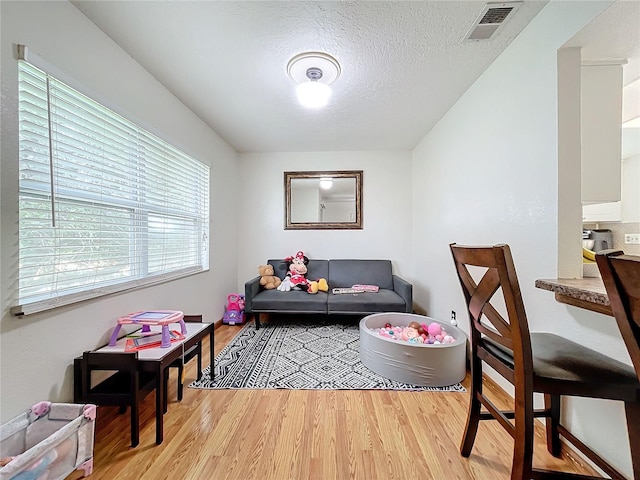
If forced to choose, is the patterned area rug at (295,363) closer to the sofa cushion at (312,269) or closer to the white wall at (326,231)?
the sofa cushion at (312,269)

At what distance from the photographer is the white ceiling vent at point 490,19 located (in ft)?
4.33

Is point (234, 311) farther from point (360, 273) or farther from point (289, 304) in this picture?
point (360, 273)

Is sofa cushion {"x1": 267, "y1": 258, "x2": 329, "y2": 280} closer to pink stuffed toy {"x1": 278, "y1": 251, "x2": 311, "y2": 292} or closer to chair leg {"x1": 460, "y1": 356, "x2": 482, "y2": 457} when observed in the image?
pink stuffed toy {"x1": 278, "y1": 251, "x2": 311, "y2": 292}

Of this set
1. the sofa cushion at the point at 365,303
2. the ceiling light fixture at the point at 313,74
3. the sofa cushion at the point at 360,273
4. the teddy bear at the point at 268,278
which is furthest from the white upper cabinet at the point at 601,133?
the teddy bear at the point at 268,278

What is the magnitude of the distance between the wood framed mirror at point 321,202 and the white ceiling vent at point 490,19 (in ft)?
7.33

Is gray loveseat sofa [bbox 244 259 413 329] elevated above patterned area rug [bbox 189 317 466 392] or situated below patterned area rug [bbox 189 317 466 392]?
above

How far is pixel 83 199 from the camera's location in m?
1.40

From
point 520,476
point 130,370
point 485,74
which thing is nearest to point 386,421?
point 520,476

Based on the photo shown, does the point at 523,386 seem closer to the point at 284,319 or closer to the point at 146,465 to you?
the point at 146,465

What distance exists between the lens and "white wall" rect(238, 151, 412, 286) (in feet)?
12.0

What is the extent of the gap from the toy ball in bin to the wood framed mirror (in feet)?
3.98

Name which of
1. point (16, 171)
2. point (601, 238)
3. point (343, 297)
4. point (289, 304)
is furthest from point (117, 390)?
point (601, 238)

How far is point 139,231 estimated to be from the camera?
185cm

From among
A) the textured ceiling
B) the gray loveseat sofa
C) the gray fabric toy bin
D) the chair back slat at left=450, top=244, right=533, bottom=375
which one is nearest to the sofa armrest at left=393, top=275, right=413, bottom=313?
the gray loveseat sofa
